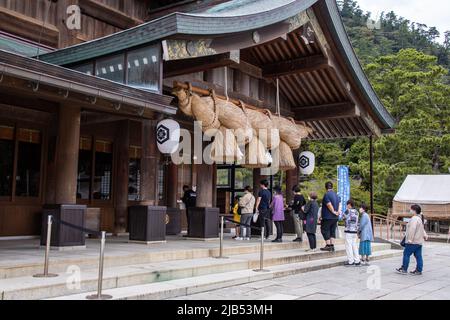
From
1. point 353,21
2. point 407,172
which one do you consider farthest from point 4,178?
point 353,21

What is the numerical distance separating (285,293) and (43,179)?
A: 7.14 metres

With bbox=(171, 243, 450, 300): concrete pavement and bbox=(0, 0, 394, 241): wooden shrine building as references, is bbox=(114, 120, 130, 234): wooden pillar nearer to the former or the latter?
bbox=(0, 0, 394, 241): wooden shrine building

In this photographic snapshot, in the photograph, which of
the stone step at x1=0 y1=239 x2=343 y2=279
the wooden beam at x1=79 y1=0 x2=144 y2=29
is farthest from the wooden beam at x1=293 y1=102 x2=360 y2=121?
the wooden beam at x1=79 y1=0 x2=144 y2=29

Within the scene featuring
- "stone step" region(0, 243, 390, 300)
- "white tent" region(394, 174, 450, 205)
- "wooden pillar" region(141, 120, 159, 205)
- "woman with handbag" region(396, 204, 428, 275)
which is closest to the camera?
"stone step" region(0, 243, 390, 300)

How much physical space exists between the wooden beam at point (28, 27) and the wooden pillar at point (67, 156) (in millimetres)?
2886

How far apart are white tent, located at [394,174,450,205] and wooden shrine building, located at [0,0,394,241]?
34.6 feet

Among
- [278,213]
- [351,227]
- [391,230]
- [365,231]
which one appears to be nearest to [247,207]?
[278,213]

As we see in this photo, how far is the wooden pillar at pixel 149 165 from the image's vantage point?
10.6 m

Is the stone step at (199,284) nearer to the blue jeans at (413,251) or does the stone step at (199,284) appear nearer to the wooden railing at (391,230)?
the blue jeans at (413,251)

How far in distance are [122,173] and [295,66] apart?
603 centimetres

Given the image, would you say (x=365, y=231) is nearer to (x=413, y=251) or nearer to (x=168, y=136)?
(x=413, y=251)

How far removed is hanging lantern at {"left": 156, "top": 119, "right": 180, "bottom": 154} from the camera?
10.4 m

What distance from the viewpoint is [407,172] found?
A: 29.2m
